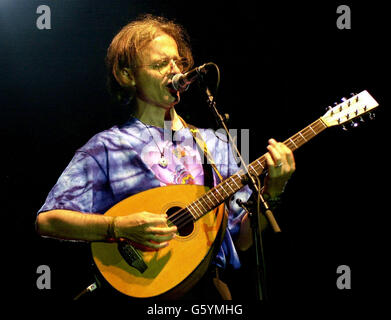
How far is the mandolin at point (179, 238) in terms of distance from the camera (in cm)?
182

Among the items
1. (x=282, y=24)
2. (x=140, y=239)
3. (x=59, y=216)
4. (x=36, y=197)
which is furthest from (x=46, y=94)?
(x=282, y=24)

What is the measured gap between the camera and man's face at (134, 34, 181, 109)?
Answer: 2184 mm

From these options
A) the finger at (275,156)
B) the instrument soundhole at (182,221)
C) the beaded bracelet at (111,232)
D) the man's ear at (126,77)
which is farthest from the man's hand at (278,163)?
the man's ear at (126,77)

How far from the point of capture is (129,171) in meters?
2.10

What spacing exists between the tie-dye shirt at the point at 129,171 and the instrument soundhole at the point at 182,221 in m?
0.22

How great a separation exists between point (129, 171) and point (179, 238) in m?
0.51

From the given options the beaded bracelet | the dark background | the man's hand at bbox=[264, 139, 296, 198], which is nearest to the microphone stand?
the man's hand at bbox=[264, 139, 296, 198]

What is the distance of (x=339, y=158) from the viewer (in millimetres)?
2822

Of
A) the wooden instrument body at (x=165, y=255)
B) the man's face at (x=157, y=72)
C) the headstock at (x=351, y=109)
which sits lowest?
the wooden instrument body at (x=165, y=255)

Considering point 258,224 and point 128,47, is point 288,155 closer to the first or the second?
point 258,224

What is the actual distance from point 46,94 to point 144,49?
1.00 meters

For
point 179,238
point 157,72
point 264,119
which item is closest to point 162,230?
point 179,238

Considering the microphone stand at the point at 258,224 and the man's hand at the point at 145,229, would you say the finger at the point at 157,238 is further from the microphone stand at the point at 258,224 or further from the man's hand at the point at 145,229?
the microphone stand at the point at 258,224

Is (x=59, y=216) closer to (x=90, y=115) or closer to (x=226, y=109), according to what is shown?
(x=90, y=115)
